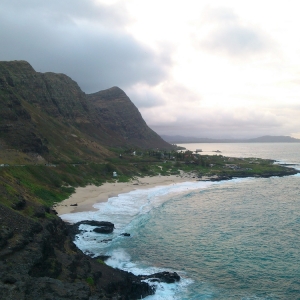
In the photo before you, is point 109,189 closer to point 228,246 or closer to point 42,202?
point 42,202

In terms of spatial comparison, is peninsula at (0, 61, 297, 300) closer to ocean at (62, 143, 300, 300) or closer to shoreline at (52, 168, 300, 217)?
shoreline at (52, 168, 300, 217)

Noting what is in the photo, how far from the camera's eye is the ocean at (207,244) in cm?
2138

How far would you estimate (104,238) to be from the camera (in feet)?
99.3

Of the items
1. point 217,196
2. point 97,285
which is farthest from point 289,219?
point 97,285

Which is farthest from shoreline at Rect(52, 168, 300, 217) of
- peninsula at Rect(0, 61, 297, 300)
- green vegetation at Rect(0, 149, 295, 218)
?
green vegetation at Rect(0, 149, 295, 218)

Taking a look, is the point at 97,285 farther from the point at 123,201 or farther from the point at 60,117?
the point at 60,117

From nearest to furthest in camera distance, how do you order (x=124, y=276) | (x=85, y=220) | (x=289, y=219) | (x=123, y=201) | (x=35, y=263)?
(x=35, y=263) < (x=124, y=276) < (x=85, y=220) < (x=289, y=219) < (x=123, y=201)

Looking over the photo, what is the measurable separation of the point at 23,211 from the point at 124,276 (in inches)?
342

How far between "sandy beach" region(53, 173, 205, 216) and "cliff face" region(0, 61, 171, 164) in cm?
1825

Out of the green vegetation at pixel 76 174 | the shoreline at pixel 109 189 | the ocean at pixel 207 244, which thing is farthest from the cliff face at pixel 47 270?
the shoreline at pixel 109 189

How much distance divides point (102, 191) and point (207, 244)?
29942 millimetres

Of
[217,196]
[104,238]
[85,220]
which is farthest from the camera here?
[217,196]

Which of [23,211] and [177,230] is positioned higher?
[23,211]

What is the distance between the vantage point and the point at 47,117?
10594 centimetres
